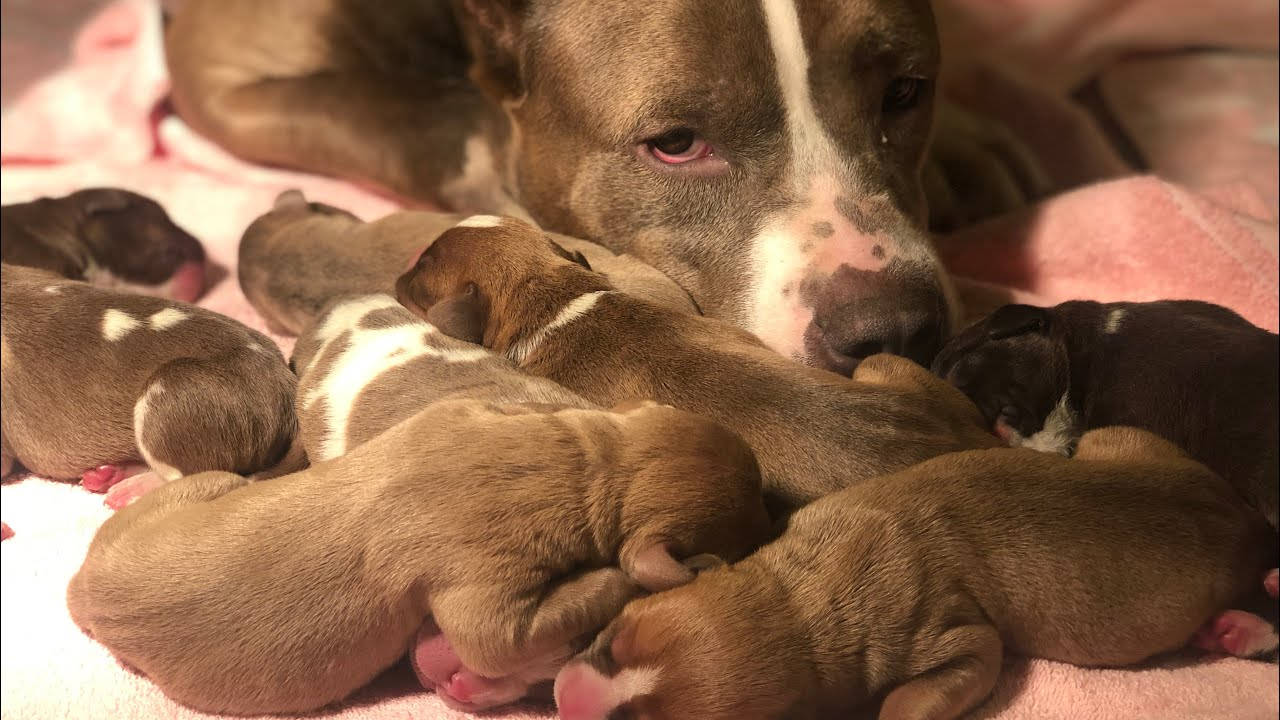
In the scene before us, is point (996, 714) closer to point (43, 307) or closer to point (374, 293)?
point (374, 293)

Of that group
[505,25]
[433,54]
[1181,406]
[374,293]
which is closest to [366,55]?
[433,54]

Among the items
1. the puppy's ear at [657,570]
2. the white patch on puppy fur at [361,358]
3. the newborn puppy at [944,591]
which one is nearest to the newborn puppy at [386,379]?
the white patch on puppy fur at [361,358]

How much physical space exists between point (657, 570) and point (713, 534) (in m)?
0.10

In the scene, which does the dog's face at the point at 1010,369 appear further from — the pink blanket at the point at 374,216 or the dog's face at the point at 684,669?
the dog's face at the point at 684,669

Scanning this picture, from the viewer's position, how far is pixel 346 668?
152 cm

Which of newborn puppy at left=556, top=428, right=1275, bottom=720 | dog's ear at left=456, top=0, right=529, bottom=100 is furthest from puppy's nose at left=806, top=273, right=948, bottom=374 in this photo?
dog's ear at left=456, top=0, right=529, bottom=100

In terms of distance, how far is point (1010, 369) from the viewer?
6.01ft

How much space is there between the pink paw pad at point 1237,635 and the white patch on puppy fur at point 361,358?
3.42 ft

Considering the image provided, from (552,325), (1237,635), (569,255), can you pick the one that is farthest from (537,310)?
(1237,635)

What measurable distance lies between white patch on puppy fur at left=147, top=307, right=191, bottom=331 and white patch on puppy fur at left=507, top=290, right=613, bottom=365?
601 millimetres

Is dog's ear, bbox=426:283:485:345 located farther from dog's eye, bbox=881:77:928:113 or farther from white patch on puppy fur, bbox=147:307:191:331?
dog's eye, bbox=881:77:928:113

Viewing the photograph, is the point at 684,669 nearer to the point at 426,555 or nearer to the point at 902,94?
the point at 426,555

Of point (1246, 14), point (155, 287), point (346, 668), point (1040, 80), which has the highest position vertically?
point (1246, 14)

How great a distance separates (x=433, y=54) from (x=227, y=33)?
22.5 inches
